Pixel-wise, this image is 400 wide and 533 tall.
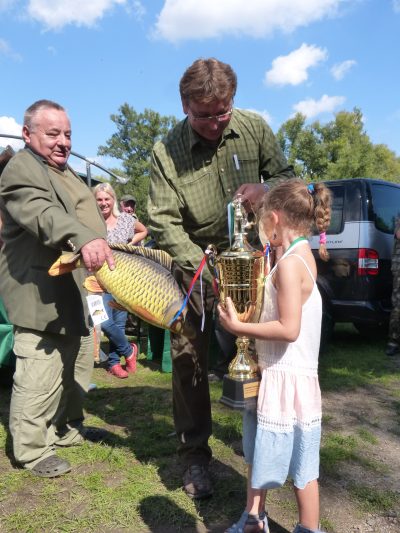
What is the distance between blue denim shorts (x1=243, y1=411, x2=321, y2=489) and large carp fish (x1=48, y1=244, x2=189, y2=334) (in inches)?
28.8

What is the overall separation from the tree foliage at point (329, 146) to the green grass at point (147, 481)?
37.4 m

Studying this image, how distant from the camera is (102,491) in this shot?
275 centimetres

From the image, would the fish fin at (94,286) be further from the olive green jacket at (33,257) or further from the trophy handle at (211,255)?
the trophy handle at (211,255)

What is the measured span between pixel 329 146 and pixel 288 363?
138ft

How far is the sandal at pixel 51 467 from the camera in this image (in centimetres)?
293

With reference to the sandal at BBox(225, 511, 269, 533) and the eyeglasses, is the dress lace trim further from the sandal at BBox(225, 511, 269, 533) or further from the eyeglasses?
the eyeglasses

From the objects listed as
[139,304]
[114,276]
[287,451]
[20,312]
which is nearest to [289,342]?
[287,451]

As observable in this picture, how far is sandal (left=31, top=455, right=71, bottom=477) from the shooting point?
115 inches

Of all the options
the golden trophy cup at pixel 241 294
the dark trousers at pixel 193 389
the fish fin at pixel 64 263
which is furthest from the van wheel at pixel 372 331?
the fish fin at pixel 64 263

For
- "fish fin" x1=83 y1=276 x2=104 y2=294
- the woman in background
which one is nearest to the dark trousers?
"fish fin" x1=83 y1=276 x2=104 y2=294

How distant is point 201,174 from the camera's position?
2703mm

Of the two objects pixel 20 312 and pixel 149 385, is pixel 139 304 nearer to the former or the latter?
pixel 20 312

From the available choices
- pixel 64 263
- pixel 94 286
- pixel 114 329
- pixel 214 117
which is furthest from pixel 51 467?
pixel 114 329

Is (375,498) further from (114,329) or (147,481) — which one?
(114,329)
